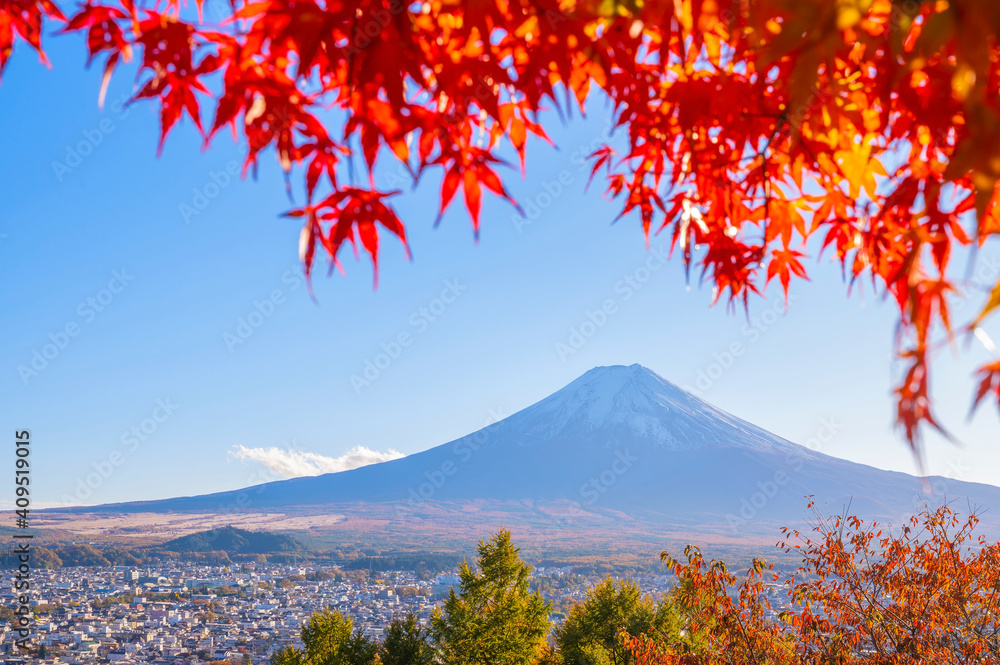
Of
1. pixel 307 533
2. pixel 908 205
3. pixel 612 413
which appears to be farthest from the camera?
pixel 612 413

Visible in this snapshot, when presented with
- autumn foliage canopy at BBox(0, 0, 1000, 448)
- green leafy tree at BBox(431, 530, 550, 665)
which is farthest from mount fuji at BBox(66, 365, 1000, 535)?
autumn foliage canopy at BBox(0, 0, 1000, 448)

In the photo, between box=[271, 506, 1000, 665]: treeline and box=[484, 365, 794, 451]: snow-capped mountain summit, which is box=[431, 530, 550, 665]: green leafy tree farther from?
box=[484, 365, 794, 451]: snow-capped mountain summit

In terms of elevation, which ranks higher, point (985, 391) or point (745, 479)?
point (985, 391)

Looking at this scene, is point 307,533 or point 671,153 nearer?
point 671,153

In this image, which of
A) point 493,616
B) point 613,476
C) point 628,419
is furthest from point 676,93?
point 628,419

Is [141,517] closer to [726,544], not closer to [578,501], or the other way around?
[578,501]

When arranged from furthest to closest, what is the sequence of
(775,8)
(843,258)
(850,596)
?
(850,596) → (843,258) → (775,8)

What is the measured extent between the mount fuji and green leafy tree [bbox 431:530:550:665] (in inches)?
2850

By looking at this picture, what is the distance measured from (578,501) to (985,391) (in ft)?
310

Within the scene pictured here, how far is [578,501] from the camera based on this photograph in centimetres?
9019

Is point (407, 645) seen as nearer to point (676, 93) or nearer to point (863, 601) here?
point (863, 601)

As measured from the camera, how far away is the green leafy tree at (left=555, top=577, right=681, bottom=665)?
12.4 metres

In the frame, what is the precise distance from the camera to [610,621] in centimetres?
1253

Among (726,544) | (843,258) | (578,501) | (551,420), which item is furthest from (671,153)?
(551,420)
